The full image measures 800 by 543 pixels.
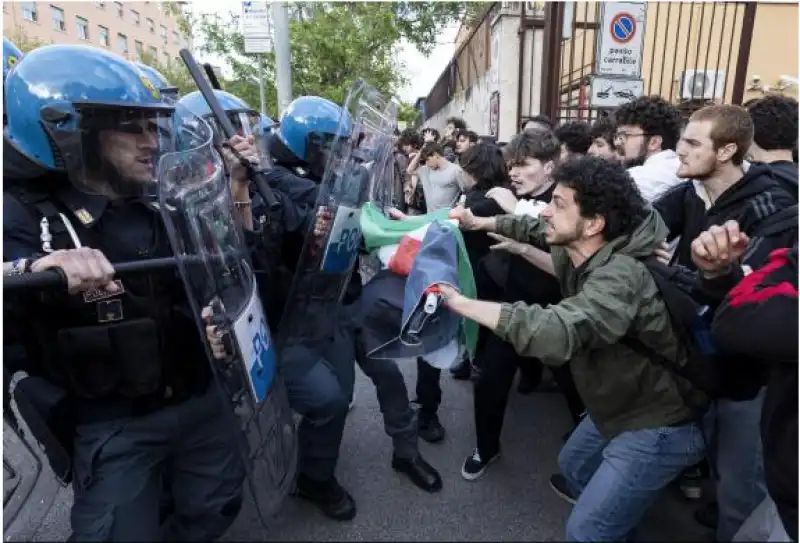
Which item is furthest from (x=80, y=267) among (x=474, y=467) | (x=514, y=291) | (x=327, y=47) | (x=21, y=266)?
(x=327, y=47)

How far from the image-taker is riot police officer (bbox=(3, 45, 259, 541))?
4.85 feet

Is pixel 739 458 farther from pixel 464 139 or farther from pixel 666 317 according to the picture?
pixel 464 139

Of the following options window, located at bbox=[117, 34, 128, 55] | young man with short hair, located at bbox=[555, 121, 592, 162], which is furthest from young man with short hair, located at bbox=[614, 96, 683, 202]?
window, located at bbox=[117, 34, 128, 55]

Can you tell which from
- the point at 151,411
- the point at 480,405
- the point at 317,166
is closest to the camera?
the point at 151,411

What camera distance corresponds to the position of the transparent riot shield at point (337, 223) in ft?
6.84

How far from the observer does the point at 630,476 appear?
1.72m

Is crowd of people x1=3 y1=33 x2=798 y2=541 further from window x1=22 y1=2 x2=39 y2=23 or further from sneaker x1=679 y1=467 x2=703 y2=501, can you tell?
window x1=22 y1=2 x2=39 y2=23

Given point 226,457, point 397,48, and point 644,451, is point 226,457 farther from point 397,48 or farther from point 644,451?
point 397,48

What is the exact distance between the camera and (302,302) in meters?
2.18

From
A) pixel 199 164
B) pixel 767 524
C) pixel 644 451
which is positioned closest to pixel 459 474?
pixel 644 451

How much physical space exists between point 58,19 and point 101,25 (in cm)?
344

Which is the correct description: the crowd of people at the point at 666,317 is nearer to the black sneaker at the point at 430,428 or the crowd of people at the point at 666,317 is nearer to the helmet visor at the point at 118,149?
the black sneaker at the point at 430,428

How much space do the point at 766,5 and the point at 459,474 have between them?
347 inches

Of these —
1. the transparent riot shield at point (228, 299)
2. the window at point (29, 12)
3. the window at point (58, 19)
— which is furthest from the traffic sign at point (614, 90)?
the window at point (58, 19)
